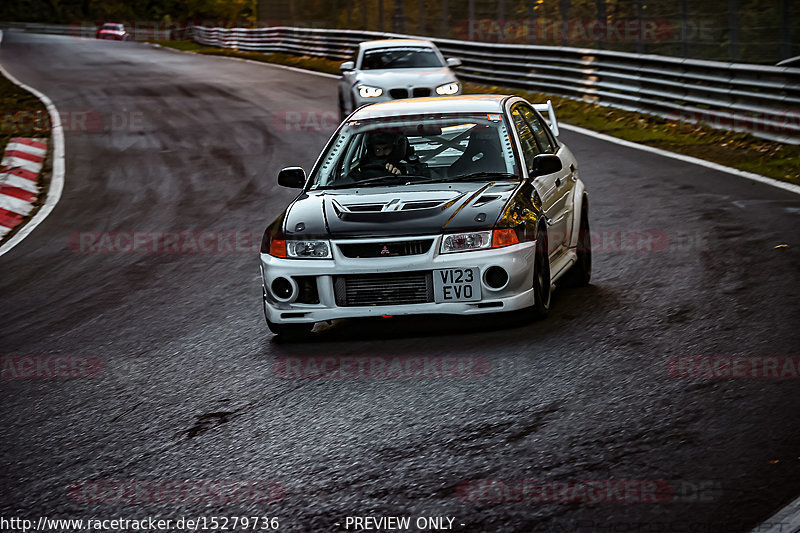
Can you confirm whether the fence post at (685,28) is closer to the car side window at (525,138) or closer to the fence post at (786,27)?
the fence post at (786,27)

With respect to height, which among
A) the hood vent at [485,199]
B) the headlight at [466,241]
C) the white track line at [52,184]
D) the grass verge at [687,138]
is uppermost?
the hood vent at [485,199]

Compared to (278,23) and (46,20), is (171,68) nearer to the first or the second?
(278,23)

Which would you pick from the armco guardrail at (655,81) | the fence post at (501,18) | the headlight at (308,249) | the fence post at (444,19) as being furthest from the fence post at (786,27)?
the fence post at (444,19)

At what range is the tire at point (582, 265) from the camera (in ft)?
28.1

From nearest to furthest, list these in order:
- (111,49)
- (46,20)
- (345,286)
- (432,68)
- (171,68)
A: 1. (345,286)
2. (432,68)
3. (171,68)
4. (111,49)
5. (46,20)

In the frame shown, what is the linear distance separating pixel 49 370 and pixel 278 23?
1642 inches

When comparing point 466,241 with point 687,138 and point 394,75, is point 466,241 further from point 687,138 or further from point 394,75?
point 394,75

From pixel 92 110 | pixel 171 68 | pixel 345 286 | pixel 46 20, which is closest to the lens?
pixel 345 286

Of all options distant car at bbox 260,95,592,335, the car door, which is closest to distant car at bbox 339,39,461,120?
the car door

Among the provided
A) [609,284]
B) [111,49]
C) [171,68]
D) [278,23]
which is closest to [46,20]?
[111,49]

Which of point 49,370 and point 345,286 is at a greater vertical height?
point 345,286

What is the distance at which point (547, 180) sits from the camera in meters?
8.23

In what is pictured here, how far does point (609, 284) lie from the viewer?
8609 millimetres

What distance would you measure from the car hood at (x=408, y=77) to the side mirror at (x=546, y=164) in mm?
12090
